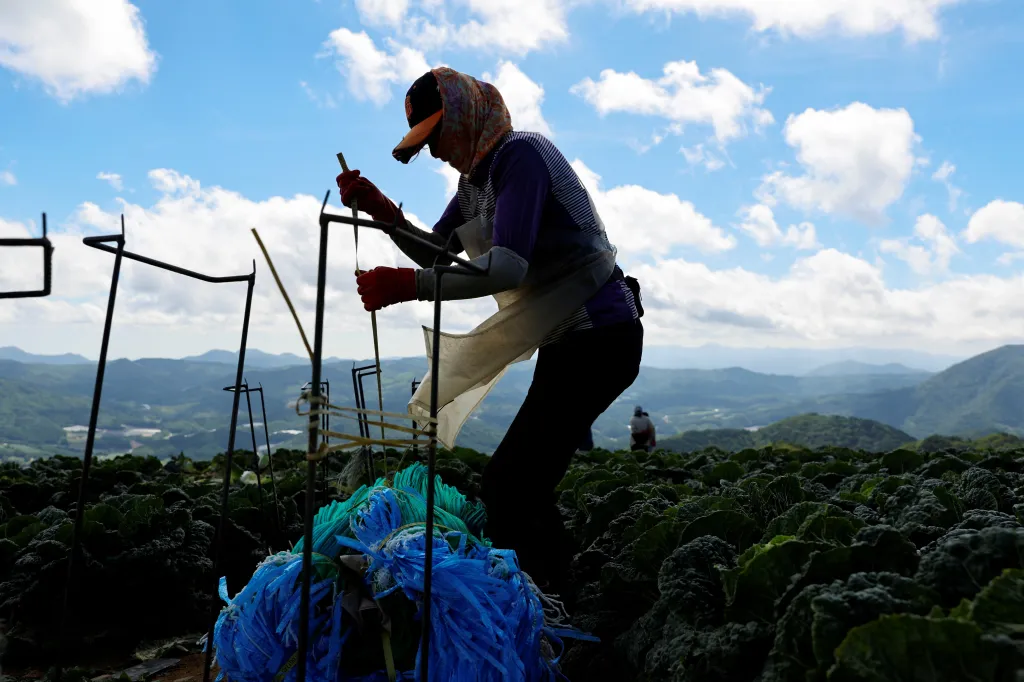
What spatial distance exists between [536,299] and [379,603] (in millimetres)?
1320

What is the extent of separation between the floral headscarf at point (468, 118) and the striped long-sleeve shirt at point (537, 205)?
0.18ft

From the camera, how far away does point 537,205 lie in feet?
8.76

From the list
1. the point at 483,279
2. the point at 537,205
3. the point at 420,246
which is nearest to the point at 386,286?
the point at 483,279

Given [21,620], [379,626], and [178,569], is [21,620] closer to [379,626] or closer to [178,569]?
[178,569]

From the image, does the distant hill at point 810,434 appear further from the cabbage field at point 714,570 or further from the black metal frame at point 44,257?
the black metal frame at point 44,257

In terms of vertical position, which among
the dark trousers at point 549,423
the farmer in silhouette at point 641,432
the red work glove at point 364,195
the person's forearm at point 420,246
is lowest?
the farmer in silhouette at point 641,432

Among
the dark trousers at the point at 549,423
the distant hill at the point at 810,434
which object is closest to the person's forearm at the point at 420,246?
the dark trousers at the point at 549,423

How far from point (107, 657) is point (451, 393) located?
95.6 inches

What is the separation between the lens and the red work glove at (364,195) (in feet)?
10.1

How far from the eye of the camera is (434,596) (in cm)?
234

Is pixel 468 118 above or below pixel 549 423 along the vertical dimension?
above

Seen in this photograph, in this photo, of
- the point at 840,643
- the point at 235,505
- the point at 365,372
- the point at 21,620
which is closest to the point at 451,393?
the point at 365,372

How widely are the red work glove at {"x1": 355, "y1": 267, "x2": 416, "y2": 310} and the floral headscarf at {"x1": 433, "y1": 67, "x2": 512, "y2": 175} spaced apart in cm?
77

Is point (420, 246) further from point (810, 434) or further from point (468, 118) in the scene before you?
point (810, 434)
